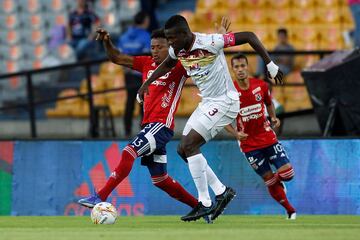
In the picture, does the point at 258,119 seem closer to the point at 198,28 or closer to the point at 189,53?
the point at 189,53

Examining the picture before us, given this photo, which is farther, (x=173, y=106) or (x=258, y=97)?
(x=258, y=97)

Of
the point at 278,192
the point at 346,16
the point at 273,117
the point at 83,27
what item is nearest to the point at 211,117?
the point at 273,117

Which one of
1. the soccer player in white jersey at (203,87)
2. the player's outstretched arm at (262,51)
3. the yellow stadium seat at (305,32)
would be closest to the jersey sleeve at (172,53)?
the soccer player in white jersey at (203,87)

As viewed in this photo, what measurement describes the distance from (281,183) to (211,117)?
245 cm

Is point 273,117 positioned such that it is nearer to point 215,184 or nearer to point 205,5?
point 215,184

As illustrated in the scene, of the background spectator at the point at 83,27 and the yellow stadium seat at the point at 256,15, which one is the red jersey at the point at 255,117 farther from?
the background spectator at the point at 83,27

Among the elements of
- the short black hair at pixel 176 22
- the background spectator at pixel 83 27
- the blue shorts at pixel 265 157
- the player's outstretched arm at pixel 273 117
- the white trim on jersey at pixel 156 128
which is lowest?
the background spectator at pixel 83 27

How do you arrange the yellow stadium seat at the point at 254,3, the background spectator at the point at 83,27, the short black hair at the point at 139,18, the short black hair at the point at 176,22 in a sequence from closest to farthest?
1. the short black hair at the point at 176,22
2. the short black hair at the point at 139,18
3. the yellow stadium seat at the point at 254,3
4. the background spectator at the point at 83,27

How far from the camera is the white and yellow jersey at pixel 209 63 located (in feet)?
38.9

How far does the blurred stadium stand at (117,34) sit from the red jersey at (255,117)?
132cm

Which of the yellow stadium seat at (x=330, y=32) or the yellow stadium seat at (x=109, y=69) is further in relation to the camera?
the yellow stadium seat at (x=330, y=32)

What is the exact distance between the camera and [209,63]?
12.0 metres

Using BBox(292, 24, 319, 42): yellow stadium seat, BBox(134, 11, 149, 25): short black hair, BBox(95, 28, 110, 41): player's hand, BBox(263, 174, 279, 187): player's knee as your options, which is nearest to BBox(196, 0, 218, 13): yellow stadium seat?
BBox(292, 24, 319, 42): yellow stadium seat

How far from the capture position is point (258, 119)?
46.5 feet
